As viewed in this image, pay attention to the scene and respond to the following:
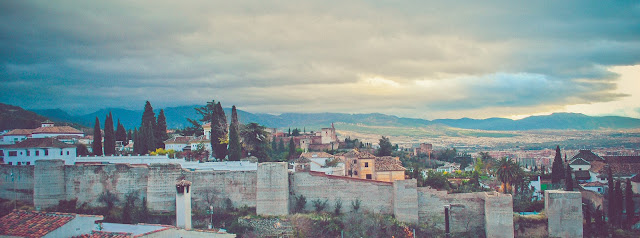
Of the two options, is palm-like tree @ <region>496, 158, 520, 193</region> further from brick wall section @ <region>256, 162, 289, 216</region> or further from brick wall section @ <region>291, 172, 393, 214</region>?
brick wall section @ <region>256, 162, 289, 216</region>

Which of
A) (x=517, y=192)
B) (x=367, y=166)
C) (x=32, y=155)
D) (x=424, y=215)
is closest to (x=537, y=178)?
(x=517, y=192)

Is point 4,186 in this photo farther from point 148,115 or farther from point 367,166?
point 367,166

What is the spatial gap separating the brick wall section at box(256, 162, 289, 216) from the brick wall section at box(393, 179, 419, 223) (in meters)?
6.11

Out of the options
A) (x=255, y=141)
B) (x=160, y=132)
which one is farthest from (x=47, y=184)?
(x=255, y=141)

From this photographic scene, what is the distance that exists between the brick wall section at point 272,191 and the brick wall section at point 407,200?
611 cm

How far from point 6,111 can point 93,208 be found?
57203 mm

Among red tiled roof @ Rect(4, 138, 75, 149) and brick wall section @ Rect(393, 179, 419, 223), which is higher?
red tiled roof @ Rect(4, 138, 75, 149)

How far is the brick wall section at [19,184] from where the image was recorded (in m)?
31.0

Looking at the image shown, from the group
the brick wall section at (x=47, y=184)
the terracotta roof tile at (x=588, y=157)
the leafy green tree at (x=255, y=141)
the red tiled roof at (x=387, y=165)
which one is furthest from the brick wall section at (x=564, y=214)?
the brick wall section at (x=47, y=184)

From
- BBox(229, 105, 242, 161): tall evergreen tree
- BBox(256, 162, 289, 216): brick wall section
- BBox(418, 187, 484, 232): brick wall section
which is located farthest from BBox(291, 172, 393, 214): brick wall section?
BBox(229, 105, 242, 161): tall evergreen tree

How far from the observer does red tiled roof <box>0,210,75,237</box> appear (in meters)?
19.7

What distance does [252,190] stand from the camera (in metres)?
30.2

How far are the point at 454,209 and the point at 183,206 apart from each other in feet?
48.2

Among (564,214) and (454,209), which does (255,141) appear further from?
(564,214)
